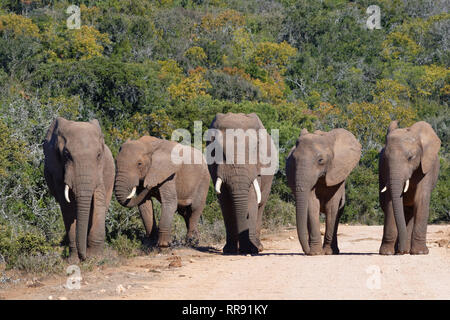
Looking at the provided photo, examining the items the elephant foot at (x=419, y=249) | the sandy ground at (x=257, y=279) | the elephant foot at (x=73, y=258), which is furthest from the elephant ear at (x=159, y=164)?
the elephant foot at (x=419, y=249)

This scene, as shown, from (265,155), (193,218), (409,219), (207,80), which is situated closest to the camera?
(409,219)

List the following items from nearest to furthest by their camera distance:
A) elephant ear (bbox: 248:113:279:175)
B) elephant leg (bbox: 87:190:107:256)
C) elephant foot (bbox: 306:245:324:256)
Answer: elephant leg (bbox: 87:190:107:256), elephant foot (bbox: 306:245:324:256), elephant ear (bbox: 248:113:279:175)

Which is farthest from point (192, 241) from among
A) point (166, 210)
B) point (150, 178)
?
point (150, 178)

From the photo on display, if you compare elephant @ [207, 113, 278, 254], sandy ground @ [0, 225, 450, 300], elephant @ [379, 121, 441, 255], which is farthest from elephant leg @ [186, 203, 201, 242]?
elephant @ [379, 121, 441, 255]

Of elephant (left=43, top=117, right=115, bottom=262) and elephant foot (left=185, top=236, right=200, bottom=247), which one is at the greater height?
elephant (left=43, top=117, right=115, bottom=262)

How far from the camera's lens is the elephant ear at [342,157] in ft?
47.9

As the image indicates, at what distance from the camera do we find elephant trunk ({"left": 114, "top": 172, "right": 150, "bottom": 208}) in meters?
15.8

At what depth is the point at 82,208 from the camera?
12.5 meters

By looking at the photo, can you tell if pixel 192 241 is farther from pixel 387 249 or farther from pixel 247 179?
pixel 387 249

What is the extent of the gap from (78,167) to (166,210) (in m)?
3.35

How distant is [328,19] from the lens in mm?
53188

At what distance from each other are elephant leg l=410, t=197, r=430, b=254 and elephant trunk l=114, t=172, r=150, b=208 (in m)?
4.41

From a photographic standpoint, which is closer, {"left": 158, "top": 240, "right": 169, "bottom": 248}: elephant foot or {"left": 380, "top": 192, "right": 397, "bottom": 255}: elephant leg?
{"left": 380, "top": 192, "right": 397, "bottom": 255}: elephant leg

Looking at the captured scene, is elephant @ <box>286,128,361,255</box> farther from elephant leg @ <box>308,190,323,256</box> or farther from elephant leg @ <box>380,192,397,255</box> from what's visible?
elephant leg @ <box>380,192,397,255</box>
